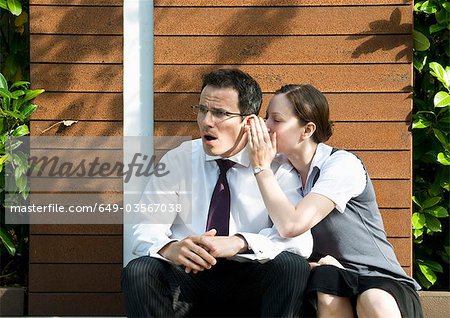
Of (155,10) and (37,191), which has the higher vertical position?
(155,10)

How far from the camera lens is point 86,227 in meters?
3.90

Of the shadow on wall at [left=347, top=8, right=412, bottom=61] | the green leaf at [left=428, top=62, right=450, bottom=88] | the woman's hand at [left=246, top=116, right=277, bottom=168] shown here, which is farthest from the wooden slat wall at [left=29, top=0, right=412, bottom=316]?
the woman's hand at [left=246, top=116, right=277, bottom=168]

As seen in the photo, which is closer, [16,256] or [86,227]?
[86,227]

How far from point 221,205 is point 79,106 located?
3.45ft

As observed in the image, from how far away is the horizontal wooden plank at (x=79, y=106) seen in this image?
3861mm

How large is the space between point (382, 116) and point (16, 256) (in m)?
2.11

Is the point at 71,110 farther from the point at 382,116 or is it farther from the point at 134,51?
the point at 382,116

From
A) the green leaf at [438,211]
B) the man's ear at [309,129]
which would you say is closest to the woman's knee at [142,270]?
the man's ear at [309,129]

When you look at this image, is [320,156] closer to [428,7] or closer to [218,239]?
[218,239]

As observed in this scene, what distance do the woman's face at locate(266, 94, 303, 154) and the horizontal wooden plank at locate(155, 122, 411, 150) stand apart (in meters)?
0.67

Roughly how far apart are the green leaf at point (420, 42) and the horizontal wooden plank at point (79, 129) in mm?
1504

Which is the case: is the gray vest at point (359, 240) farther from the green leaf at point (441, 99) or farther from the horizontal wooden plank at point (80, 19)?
the horizontal wooden plank at point (80, 19)

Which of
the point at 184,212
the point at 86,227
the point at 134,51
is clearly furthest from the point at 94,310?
the point at 134,51

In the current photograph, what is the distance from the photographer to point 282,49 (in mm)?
3820
